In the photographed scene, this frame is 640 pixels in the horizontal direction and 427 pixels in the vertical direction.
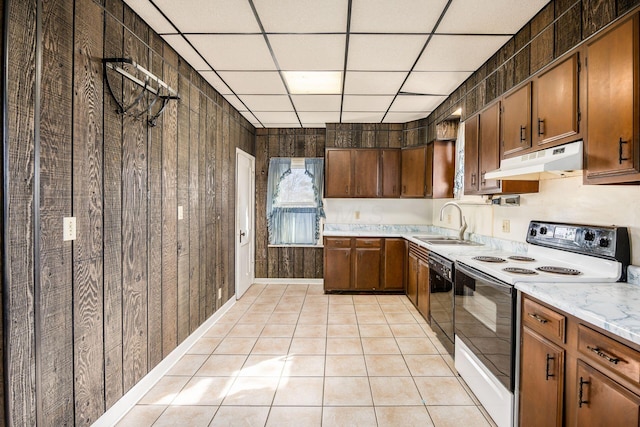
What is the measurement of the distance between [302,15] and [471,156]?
1901mm

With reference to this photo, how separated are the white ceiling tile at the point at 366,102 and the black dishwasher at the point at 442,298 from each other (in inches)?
72.0

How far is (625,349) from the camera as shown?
3.53ft

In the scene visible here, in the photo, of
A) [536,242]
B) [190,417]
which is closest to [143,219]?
[190,417]

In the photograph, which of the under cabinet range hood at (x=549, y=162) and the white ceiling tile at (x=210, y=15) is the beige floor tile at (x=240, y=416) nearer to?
the under cabinet range hood at (x=549, y=162)

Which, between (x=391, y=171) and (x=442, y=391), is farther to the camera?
(x=391, y=171)

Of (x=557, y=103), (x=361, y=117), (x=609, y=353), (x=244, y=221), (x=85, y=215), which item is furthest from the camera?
(x=244, y=221)

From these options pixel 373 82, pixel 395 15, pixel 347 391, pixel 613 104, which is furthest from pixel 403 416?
pixel 373 82

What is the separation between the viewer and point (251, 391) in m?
2.27

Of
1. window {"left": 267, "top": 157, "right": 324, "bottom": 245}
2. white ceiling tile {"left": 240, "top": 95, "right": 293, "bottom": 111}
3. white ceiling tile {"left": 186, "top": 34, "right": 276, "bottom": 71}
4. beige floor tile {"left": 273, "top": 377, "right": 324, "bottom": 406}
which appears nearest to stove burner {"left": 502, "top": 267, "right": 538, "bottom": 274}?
beige floor tile {"left": 273, "top": 377, "right": 324, "bottom": 406}

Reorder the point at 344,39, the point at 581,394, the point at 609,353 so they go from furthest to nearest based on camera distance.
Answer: the point at 344,39 < the point at 581,394 < the point at 609,353

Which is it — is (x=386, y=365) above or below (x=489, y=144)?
below

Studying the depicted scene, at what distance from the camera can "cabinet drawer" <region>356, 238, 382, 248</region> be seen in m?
4.62

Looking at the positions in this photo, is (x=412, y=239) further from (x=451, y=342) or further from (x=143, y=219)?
(x=143, y=219)

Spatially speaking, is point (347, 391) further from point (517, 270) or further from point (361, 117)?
point (361, 117)
